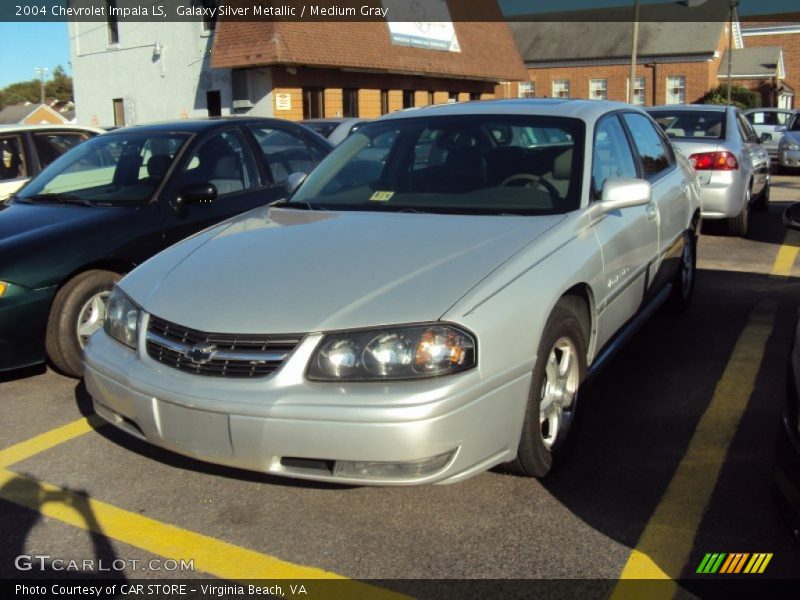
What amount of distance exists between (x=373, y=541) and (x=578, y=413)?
1152mm

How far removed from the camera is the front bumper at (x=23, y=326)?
4.70 m

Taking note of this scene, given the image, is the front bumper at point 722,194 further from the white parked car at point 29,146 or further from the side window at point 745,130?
the white parked car at point 29,146

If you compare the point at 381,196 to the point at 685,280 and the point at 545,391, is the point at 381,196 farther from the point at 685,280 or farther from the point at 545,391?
the point at 685,280

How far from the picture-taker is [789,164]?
17969mm

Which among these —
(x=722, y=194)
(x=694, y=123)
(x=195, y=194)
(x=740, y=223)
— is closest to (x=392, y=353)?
(x=195, y=194)

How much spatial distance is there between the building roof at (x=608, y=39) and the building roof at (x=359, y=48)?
23076 millimetres

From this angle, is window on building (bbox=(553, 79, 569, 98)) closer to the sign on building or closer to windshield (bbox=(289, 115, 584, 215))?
the sign on building

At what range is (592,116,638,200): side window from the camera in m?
4.25

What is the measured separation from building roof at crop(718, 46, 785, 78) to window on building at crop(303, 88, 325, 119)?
38.1m

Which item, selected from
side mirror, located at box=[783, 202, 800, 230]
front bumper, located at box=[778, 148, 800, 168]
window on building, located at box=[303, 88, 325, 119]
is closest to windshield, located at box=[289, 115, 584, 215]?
side mirror, located at box=[783, 202, 800, 230]

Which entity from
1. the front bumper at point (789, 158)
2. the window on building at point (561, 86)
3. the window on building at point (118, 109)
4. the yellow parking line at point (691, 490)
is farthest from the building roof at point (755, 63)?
the yellow parking line at point (691, 490)

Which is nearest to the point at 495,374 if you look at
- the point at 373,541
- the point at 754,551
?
the point at 373,541

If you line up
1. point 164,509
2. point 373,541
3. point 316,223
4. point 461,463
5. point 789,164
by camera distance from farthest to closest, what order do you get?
point 789,164 → point 316,223 → point 164,509 → point 373,541 → point 461,463

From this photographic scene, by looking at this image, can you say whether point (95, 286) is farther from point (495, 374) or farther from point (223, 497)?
point (495, 374)
